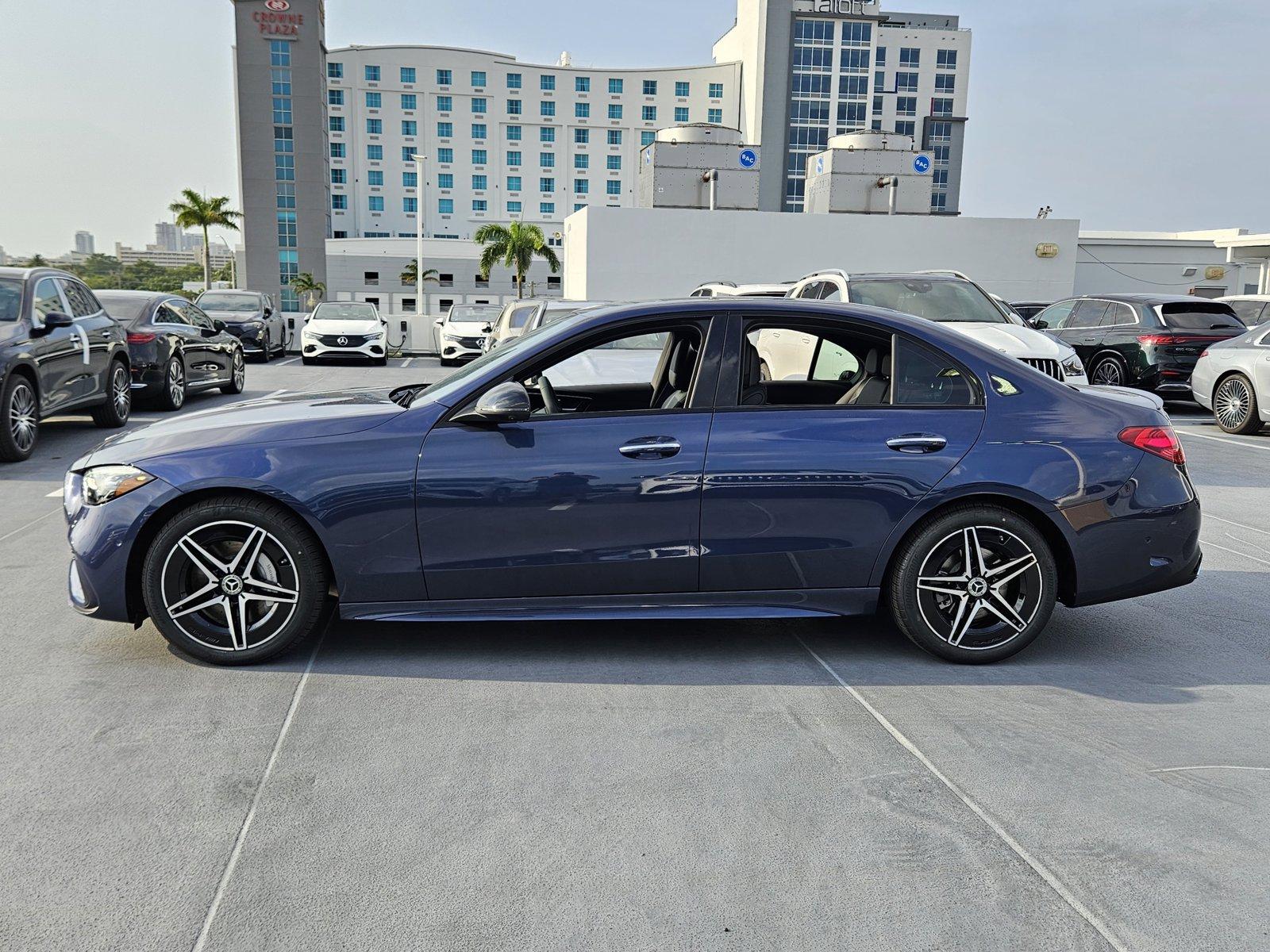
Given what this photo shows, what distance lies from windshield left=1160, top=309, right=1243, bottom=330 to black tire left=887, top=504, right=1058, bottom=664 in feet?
40.4

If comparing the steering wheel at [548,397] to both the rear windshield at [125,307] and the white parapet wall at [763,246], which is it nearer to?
the rear windshield at [125,307]

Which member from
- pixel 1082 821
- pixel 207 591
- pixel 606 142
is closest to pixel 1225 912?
pixel 1082 821

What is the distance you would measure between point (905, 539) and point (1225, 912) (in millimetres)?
1983

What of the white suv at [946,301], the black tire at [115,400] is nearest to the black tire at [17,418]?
the black tire at [115,400]

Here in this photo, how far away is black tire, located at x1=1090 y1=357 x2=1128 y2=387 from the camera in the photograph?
50.2 ft

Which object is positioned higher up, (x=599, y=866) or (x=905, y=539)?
(x=905, y=539)

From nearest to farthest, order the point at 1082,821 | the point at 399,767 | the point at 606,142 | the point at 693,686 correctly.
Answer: the point at 1082,821 → the point at 399,767 → the point at 693,686 → the point at 606,142

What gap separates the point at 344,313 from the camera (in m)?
23.8

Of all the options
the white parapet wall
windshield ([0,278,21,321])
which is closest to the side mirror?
windshield ([0,278,21,321])

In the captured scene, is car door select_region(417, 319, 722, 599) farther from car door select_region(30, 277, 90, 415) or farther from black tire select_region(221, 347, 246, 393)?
black tire select_region(221, 347, 246, 393)

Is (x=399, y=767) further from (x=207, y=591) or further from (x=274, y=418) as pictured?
(x=274, y=418)

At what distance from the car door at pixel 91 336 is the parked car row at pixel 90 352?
11 mm

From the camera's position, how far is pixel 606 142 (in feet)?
334

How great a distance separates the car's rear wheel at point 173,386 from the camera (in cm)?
1315
